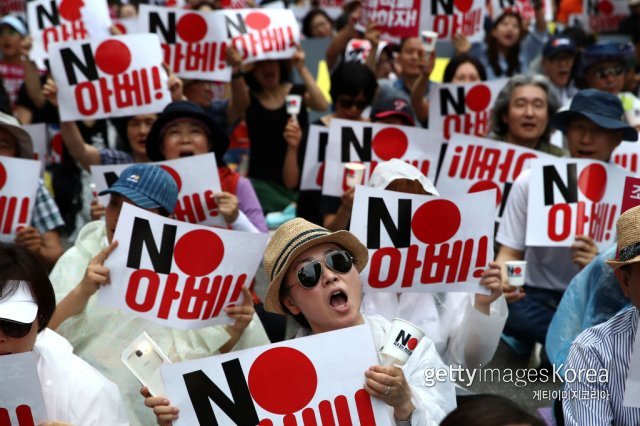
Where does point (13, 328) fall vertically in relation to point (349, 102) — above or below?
above

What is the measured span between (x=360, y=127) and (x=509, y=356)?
70.3 inches

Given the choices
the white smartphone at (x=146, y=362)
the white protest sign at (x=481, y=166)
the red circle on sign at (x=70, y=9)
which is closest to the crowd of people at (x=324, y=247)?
the white smartphone at (x=146, y=362)

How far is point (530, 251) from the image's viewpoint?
5.96 meters

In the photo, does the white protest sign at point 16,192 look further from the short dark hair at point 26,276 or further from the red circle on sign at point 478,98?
the red circle on sign at point 478,98

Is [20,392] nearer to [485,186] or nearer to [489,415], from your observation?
[489,415]

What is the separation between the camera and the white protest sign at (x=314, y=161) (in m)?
6.83

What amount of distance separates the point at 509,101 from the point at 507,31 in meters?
3.63

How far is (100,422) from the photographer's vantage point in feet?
10.8

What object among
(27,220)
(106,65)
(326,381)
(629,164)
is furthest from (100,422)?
(629,164)

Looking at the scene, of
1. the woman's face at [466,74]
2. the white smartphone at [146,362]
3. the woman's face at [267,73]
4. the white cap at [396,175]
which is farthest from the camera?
the woman's face at [267,73]

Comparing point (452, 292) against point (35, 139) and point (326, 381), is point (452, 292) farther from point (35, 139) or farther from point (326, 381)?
point (35, 139)

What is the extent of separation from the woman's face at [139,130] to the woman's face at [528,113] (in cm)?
247

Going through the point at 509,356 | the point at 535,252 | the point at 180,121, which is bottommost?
the point at 509,356

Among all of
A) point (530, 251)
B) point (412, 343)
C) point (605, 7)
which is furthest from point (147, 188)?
point (605, 7)
